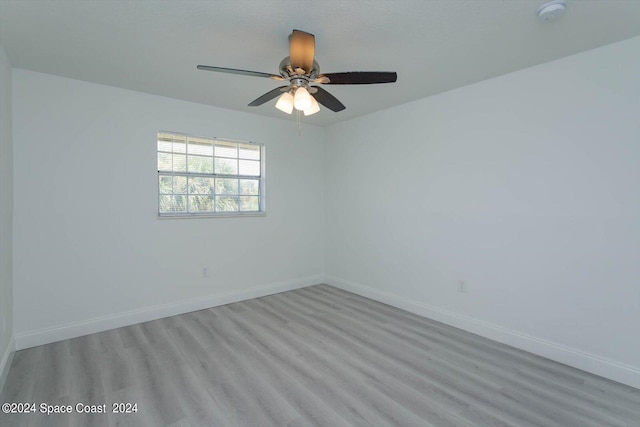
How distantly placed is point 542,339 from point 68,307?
14.6ft

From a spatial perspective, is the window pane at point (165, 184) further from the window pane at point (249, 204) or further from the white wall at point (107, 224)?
the window pane at point (249, 204)

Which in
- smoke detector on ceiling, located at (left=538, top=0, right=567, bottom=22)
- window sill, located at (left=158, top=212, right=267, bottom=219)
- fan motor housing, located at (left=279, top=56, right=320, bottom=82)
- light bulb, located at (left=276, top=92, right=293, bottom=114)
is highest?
smoke detector on ceiling, located at (left=538, top=0, right=567, bottom=22)

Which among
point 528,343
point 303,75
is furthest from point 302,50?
point 528,343

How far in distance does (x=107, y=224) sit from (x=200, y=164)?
48.4 inches

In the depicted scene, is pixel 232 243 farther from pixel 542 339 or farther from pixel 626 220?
pixel 626 220

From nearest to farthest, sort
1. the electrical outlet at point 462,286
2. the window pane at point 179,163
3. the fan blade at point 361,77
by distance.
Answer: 1. the fan blade at point 361,77
2. the electrical outlet at point 462,286
3. the window pane at point 179,163

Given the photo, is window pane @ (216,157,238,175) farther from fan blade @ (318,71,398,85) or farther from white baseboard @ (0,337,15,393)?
white baseboard @ (0,337,15,393)

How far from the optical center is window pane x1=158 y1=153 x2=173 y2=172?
143 inches

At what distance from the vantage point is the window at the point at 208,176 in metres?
3.70

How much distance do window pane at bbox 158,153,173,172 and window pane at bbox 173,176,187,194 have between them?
14cm

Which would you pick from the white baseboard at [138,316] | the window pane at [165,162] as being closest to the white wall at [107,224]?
the white baseboard at [138,316]

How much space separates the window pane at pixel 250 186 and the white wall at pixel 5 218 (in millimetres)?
2284

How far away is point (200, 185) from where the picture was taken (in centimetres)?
395

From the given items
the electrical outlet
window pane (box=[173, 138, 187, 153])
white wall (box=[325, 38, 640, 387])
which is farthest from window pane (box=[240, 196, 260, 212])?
the electrical outlet
